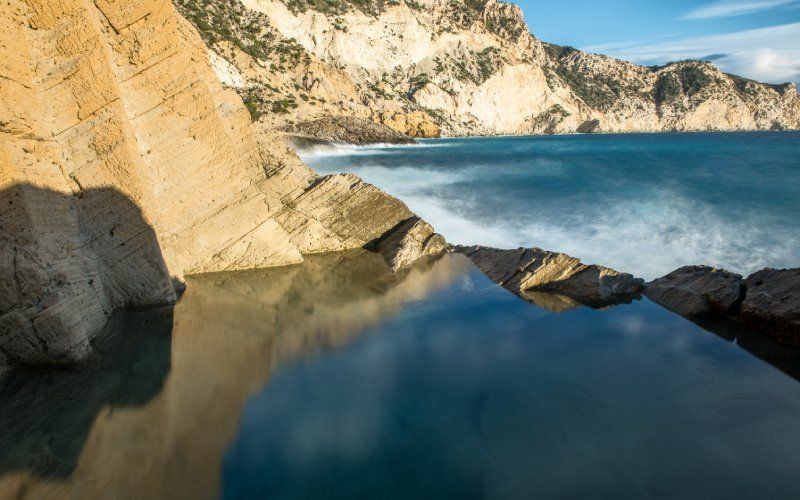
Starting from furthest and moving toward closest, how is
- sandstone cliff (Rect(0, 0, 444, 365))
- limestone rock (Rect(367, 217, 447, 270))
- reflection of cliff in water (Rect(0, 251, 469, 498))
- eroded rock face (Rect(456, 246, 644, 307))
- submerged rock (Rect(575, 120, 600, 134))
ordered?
submerged rock (Rect(575, 120, 600, 134)) < limestone rock (Rect(367, 217, 447, 270)) < eroded rock face (Rect(456, 246, 644, 307)) < sandstone cliff (Rect(0, 0, 444, 365)) < reflection of cliff in water (Rect(0, 251, 469, 498))

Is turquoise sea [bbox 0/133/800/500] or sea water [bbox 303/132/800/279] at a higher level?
turquoise sea [bbox 0/133/800/500]

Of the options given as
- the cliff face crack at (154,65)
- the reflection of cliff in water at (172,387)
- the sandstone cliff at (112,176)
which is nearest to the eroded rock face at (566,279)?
the reflection of cliff in water at (172,387)

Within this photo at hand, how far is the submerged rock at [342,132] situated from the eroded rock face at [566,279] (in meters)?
33.4

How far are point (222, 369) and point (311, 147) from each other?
3530cm

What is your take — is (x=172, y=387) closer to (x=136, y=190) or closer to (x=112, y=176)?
(x=136, y=190)

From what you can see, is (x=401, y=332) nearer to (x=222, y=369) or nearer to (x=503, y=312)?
(x=503, y=312)

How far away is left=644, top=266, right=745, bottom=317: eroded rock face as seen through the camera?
25.6ft

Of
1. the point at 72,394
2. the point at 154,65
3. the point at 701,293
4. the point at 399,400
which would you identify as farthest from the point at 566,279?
the point at 154,65

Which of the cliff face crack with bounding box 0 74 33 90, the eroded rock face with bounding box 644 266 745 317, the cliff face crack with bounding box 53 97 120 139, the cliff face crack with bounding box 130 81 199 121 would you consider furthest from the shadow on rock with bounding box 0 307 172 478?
the eroded rock face with bounding box 644 266 745 317

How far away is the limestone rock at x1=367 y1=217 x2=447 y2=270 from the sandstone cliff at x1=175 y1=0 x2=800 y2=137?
1425 cm

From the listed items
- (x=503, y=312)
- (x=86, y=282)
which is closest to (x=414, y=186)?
(x=503, y=312)

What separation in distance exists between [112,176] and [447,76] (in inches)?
3296

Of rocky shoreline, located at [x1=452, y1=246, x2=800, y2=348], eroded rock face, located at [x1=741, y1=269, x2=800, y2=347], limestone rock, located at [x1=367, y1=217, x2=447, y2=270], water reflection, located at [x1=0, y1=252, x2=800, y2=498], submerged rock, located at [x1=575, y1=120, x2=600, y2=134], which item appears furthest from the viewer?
submerged rock, located at [x1=575, y1=120, x2=600, y2=134]

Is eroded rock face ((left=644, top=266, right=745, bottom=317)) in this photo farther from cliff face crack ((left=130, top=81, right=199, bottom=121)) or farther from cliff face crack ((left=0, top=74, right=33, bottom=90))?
cliff face crack ((left=0, top=74, right=33, bottom=90))
